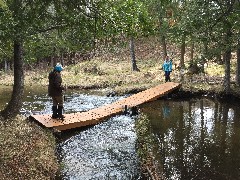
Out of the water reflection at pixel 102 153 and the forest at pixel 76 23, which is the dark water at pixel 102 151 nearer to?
the water reflection at pixel 102 153

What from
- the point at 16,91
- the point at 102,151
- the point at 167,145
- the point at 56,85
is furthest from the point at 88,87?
the point at 102,151

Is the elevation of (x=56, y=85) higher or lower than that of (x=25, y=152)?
higher

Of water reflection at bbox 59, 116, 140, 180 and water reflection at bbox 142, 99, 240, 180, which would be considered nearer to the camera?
water reflection at bbox 59, 116, 140, 180

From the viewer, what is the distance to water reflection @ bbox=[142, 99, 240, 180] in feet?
31.7

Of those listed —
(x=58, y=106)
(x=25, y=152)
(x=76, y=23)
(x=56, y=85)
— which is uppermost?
(x=76, y=23)

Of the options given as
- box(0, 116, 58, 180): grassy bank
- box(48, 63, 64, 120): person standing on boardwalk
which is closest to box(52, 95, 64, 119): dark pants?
box(48, 63, 64, 120): person standing on boardwalk

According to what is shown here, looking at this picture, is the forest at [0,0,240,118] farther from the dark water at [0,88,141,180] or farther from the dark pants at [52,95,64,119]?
the dark water at [0,88,141,180]

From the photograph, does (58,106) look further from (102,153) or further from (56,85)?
(102,153)

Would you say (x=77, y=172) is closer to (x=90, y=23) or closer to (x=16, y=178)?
(x=16, y=178)

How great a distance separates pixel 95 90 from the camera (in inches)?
1097

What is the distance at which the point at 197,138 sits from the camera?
12.7m

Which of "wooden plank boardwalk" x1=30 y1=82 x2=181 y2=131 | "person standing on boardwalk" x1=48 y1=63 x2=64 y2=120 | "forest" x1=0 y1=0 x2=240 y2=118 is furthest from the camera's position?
"wooden plank boardwalk" x1=30 y1=82 x2=181 y2=131

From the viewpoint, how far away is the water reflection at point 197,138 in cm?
965

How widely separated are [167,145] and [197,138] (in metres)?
1.51
